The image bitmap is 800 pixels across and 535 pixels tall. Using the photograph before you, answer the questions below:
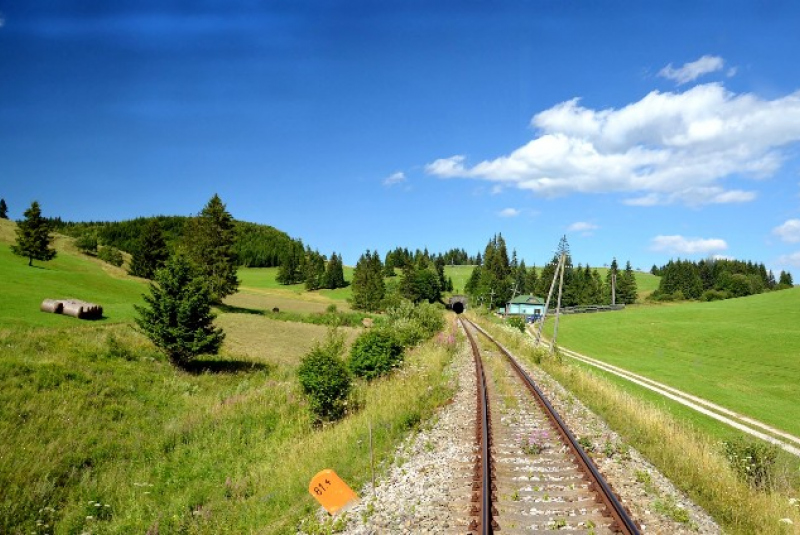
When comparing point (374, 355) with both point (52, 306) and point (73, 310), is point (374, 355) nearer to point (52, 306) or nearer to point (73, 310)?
point (73, 310)

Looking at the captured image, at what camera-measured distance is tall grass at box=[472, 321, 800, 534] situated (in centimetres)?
790

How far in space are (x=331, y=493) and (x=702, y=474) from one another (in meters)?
7.34

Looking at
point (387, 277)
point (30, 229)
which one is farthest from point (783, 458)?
point (387, 277)

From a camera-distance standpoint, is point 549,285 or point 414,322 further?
point 549,285

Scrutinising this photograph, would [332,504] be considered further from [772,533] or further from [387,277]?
[387,277]

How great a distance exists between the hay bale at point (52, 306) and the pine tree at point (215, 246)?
27429 millimetres

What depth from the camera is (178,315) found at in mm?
28250

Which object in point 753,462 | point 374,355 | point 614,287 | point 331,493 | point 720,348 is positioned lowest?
point 720,348

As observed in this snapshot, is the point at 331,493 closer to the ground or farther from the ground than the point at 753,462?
closer to the ground

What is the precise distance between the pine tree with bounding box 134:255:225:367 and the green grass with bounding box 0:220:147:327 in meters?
10.0

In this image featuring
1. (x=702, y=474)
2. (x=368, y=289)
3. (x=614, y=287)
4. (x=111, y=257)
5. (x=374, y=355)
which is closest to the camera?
(x=702, y=474)

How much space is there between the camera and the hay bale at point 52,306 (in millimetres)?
36406

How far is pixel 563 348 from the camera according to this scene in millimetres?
57375

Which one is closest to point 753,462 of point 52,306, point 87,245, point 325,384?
point 325,384
